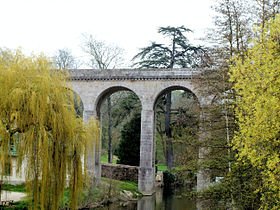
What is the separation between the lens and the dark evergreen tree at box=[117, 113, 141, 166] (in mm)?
22516

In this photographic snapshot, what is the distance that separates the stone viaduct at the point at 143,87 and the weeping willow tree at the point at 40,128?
9.85 meters

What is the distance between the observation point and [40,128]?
7.98 meters

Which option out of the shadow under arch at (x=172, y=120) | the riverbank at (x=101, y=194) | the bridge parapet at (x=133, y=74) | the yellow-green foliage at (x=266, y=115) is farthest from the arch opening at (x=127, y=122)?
the yellow-green foliage at (x=266, y=115)

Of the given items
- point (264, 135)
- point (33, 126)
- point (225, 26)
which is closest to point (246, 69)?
Answer: point (264, 135)

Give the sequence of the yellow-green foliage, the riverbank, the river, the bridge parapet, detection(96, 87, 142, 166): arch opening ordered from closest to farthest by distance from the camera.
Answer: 1. the yellow-green foliage
2. the riverbank
3. the river
4. the bridge parapet
5. detection(96, 87, 142, 166): arch opening

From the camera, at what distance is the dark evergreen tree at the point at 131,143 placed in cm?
2252

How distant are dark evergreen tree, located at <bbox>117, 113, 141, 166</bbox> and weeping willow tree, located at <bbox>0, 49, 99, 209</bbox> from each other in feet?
44.0

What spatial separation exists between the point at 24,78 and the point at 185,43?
1914cm

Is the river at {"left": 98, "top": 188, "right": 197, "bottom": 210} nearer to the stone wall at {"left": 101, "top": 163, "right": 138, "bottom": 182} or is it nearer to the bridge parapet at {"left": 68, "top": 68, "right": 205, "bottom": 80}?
the stone wall at {"left": 101, "top": 163, "right": 138, "bottom": 182}

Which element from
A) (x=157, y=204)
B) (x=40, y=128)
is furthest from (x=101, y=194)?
(x=40, y=128)

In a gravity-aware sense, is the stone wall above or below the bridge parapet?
below

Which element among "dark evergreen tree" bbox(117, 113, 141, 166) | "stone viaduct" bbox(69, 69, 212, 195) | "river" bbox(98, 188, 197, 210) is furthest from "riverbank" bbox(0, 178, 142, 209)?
"dark evergreen tree" bbox(117, 113, 141, 166)

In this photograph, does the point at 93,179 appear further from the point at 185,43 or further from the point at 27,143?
the point at 185,43

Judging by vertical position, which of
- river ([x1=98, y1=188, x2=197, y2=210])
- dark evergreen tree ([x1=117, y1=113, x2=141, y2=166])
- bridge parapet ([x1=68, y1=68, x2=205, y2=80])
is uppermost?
bridge parapet ([x1=68, y1=68, x2=205, y2=80])
